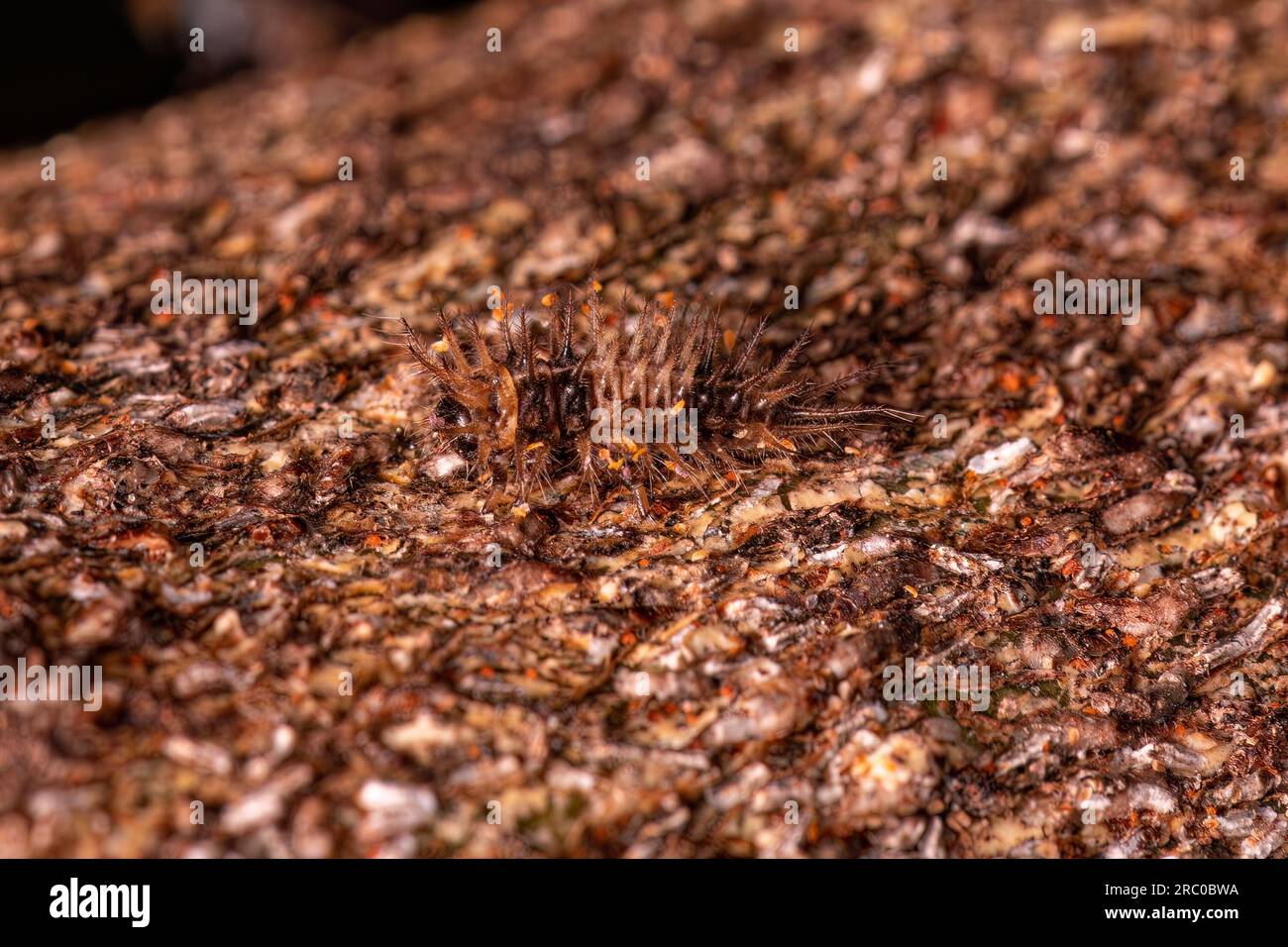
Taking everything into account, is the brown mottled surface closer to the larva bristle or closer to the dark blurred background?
the larva bristle

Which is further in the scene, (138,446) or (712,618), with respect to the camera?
(138,446)

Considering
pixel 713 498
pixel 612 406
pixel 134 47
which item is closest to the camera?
pixel 612 406

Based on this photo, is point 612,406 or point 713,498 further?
point 713,498

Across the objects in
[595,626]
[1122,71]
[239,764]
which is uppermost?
[1122,71]

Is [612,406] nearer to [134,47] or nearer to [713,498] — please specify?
[713,498]

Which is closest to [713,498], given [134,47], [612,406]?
[612,406]

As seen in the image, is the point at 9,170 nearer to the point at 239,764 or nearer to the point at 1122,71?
the point at 239,764

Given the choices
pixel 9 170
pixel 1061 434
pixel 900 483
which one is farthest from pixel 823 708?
pixel 9 170

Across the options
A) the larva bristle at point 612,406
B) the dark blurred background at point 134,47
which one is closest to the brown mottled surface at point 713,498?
the larva bristle at point 612,406
